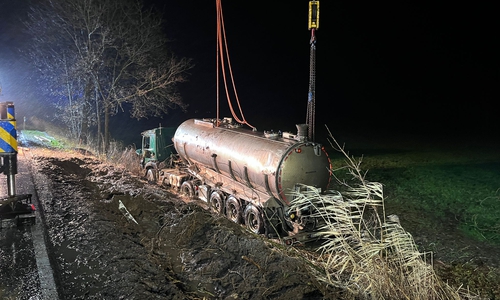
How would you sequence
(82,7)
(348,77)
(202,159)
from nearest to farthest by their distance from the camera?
(202,159) < (82,7) < (348,77)

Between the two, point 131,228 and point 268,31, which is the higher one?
point 268,31

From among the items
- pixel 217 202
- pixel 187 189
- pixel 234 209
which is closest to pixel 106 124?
pixel 187 189

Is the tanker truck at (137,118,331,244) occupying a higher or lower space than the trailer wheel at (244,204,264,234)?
higher

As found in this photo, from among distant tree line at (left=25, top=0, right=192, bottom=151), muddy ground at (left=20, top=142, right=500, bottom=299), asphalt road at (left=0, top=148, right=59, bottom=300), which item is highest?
distant tree line at (left=25, top=0, right=192, bottom=151)

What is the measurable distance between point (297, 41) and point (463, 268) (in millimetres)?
61003

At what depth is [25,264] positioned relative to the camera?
5.58 meters

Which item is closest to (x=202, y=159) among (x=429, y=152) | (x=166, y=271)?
(x=166, y=271)

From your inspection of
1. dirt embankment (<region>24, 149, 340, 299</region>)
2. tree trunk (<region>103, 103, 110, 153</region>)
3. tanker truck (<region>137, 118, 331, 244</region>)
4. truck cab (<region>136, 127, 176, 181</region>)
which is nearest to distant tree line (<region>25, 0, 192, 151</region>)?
tree trunk (<region>103, 103, 110, 153</region>)

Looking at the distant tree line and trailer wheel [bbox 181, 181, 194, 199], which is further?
the distant tree line

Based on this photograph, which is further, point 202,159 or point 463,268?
point 202,159

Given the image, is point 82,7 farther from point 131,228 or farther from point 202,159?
point 131,228

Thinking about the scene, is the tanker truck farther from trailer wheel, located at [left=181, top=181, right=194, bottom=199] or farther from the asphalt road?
the asphalt road

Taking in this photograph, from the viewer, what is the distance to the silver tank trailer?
983 centimetres

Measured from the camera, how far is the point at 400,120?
142ft
